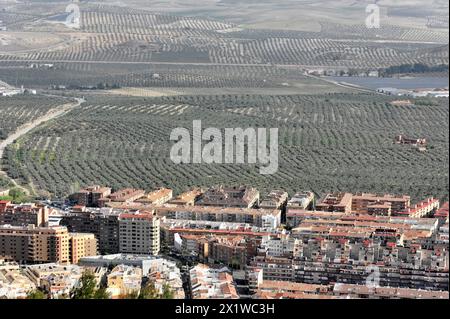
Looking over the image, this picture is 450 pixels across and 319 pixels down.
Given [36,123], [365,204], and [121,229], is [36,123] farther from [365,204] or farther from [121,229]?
[121,229]

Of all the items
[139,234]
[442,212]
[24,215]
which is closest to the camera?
[139,234]

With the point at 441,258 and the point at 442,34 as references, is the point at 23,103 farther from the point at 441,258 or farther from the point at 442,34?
the point at 441,258

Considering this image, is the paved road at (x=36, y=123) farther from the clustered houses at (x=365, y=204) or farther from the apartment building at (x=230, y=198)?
the clustered houses at (x=365, y=204)

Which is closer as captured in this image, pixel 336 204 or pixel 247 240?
pixel 247 240

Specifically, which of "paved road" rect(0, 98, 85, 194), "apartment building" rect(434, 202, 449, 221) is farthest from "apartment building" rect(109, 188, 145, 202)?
"paved road" rect(0, 98, 85, 194)

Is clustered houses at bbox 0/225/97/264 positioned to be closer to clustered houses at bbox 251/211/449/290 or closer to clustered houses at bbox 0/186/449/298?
clustered houses at bbox 0/186/449/298

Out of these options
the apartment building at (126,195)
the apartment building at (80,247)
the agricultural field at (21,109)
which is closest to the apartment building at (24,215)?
the apartment building at (80,247)

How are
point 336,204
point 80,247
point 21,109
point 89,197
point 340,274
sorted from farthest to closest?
point 21,109, point 89,197, point 336,204, point 80,247, point 340,274

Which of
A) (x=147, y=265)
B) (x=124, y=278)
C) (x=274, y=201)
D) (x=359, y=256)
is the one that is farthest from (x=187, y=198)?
(x=124, y=278)
